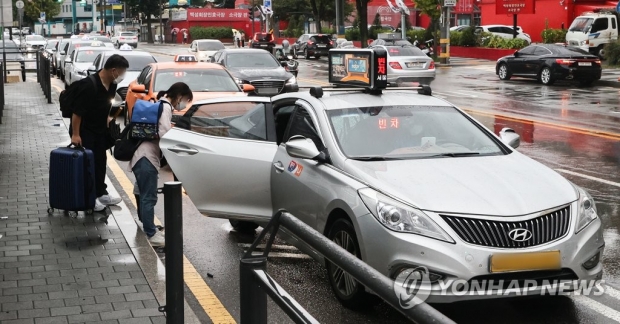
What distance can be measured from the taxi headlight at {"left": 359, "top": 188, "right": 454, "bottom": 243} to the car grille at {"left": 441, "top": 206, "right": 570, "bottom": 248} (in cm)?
11

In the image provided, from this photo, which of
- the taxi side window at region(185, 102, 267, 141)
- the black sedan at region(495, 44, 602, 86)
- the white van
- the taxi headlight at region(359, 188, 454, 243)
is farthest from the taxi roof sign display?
the white van

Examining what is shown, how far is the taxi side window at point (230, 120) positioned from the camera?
27.1 feet

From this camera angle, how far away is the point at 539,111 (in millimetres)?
22312

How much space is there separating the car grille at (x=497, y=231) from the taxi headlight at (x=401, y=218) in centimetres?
11

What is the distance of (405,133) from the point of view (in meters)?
7.35

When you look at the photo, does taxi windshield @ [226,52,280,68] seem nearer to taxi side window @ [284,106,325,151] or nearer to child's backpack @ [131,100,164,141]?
child's backpack @ [131,100,164,141]

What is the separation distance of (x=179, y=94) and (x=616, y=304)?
4144mm

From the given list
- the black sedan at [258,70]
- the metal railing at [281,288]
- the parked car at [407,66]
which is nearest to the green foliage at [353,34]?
the parked car at [407,66]

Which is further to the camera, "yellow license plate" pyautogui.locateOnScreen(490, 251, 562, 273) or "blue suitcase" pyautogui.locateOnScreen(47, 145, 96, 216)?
"blue suitcase" pyautogui.locateOnScreen(47, 145, 96, 216)

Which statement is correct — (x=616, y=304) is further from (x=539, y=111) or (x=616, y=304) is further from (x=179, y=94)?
(x=539, y=111)

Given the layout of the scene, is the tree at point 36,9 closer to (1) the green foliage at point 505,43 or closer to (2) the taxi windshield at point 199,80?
(1) the green foliage at point 505,43

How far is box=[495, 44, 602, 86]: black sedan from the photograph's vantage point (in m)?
30.5

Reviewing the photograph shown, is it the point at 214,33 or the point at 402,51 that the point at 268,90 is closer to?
the point at 402,51

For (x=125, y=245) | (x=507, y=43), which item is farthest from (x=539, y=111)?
(x=507, y=43)
